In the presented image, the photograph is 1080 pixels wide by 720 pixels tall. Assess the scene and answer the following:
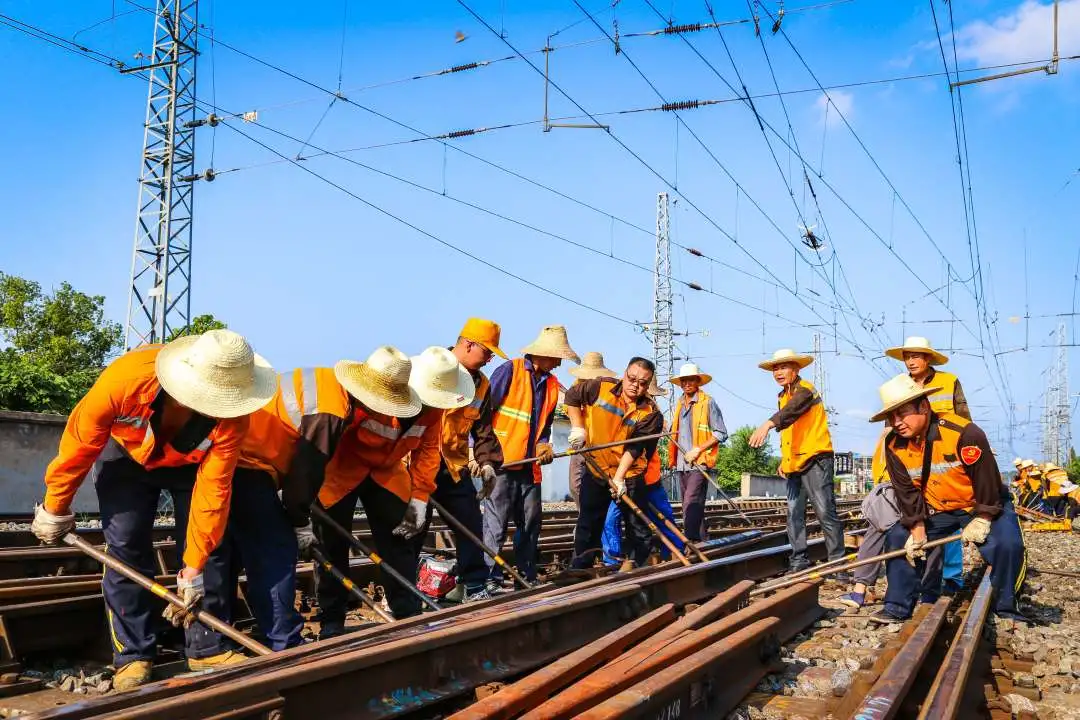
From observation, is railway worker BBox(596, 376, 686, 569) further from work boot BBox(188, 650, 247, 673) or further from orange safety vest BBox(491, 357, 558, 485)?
work boot BBox(188, 650, 247, 673)

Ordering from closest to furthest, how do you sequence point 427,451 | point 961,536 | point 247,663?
1. point 247,663
2. point 427,451
3. point 961,536

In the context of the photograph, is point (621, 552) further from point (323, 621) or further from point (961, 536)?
point (323, 621)

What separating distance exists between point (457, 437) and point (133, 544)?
8.64 feet

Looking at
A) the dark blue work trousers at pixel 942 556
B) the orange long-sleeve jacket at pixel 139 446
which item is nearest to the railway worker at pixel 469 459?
the orange long-sleeve jacket at pixel 139 446

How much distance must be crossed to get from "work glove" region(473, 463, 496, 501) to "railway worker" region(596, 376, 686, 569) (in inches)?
56.8

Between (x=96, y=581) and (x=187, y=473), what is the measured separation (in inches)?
63.4

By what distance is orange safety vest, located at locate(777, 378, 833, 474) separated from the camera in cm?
834

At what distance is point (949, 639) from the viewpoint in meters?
5.75

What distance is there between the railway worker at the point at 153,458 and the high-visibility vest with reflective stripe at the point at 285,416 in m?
0.26

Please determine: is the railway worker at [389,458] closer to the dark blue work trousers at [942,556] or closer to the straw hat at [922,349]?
the dark blue work trousers at [942,556]

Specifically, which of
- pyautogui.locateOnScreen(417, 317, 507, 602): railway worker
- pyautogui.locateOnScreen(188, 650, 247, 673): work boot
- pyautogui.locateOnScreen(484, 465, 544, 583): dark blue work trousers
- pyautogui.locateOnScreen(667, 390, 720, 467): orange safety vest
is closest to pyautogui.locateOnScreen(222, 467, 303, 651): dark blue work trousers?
pyautogui.locateOnScreen(188, 650, 247, 673): work boot

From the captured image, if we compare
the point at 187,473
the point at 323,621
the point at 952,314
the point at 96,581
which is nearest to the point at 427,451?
the point at 323,621

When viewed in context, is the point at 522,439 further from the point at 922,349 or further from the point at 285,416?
the point at 922,349

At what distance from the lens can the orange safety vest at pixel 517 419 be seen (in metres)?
7.05
